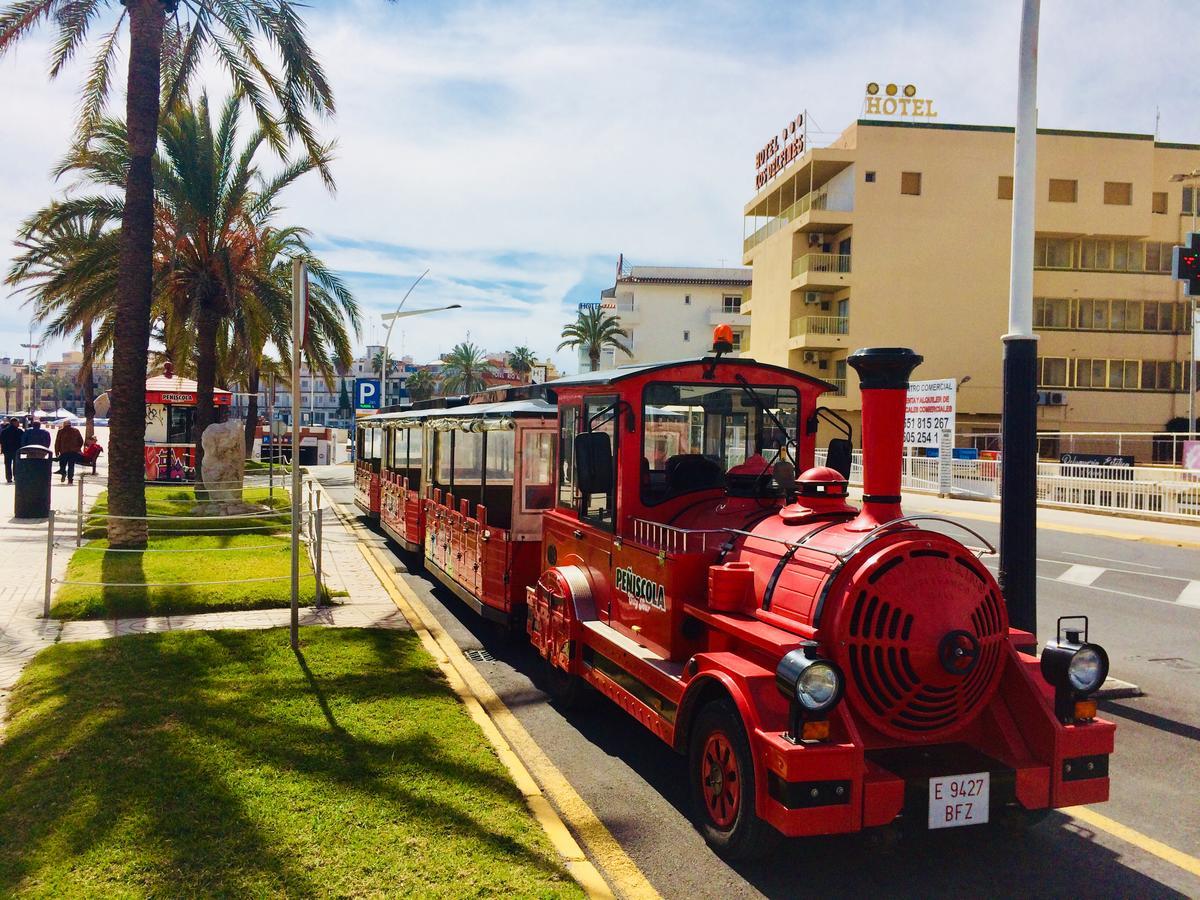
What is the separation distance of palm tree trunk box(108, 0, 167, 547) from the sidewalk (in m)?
1.19

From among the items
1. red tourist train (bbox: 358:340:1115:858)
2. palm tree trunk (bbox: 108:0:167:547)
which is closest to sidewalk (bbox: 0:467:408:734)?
palm tree trunk (bbox: 108:0:167:547)

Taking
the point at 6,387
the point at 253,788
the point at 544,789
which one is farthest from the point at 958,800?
the point at 6,387

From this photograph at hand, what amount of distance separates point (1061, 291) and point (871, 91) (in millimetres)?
13064

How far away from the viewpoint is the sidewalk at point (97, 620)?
332 inches

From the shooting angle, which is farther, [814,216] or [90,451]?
[814,216]

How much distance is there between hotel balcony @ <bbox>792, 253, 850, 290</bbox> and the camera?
140 ft

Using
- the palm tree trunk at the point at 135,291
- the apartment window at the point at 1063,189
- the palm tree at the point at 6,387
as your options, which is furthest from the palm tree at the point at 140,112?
the palm tree at the point at 6,387

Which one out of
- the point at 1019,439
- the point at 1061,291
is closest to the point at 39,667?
the point at 1019,439

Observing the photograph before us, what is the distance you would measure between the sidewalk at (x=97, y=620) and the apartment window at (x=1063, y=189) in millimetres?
40106

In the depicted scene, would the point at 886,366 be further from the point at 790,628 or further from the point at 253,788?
the point at 253,788

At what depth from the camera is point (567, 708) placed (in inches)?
276

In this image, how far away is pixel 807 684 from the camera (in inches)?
160

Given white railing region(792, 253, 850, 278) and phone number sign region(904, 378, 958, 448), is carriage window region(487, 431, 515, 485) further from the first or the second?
white railing region(792, 253, 850, 278)

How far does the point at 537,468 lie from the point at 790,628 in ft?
14.9
